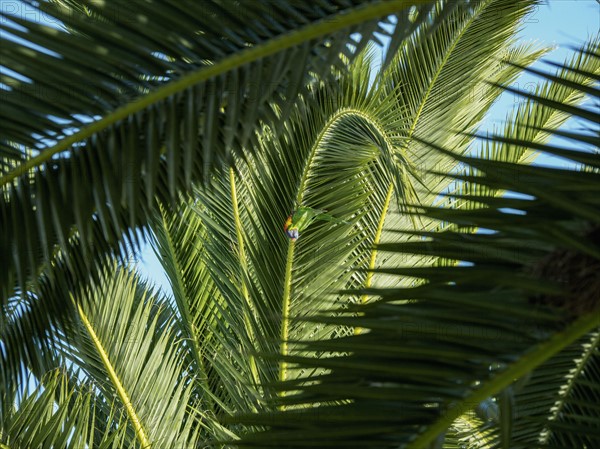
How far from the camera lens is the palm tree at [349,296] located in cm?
182

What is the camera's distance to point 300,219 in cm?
495

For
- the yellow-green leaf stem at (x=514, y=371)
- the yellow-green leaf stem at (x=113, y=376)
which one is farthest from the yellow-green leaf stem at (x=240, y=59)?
the yellow-green leaf stem at (x=113, y=376)

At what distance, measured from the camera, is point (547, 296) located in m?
1.81

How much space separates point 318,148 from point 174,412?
1.67m

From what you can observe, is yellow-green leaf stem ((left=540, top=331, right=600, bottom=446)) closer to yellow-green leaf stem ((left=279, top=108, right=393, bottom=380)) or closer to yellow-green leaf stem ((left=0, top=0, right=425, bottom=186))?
yellow-green leaf stem ((left=0, top=0, right=425, bottom=186))

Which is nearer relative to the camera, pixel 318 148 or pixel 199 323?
pixel 318 148

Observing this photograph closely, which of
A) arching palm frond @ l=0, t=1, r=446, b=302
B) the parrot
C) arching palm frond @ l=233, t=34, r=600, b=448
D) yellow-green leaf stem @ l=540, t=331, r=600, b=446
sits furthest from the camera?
the parrot

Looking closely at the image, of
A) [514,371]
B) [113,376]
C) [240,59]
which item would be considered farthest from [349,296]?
[514,371]

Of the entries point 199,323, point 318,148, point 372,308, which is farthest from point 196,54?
point 199,323

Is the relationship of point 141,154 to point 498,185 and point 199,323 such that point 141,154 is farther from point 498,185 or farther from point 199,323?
point 199,323

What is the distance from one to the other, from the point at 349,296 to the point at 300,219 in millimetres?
672

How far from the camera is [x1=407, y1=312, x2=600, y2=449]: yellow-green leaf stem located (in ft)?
5.96

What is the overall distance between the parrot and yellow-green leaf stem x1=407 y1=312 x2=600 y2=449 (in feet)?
10.2

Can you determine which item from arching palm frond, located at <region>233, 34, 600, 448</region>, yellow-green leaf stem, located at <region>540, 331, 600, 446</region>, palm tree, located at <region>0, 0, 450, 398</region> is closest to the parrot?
yellow-green leaf stem, located at <region>540, 331, 600, 446</region>
